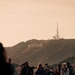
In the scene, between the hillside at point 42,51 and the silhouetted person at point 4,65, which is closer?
the silhouetted person at point 4,65

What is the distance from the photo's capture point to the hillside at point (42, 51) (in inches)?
3669

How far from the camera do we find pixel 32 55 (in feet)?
334

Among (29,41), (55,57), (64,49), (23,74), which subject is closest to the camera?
(23,74)

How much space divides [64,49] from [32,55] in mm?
8222

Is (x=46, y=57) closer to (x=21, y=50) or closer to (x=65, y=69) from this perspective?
(x=21, y=50)

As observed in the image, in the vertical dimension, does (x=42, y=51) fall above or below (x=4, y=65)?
below

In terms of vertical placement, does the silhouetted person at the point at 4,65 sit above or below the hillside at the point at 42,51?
above

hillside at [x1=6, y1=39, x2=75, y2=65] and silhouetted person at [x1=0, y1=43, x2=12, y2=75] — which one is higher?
silhouetted person at [x1=0, y1=43, x2=12, y2=75]

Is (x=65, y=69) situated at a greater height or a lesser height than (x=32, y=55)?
greater

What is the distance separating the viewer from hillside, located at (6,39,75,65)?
93.2 meters

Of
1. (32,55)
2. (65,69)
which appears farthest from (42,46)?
(65,69)

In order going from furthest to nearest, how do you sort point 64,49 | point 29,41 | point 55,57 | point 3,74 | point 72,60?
point 29,41
point 64,49
point 55,57
point 72,60
point 3,74

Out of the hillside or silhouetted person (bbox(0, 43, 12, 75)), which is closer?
silhouetted person (bbox(0, 43, 12, 75))

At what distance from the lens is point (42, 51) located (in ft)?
344
